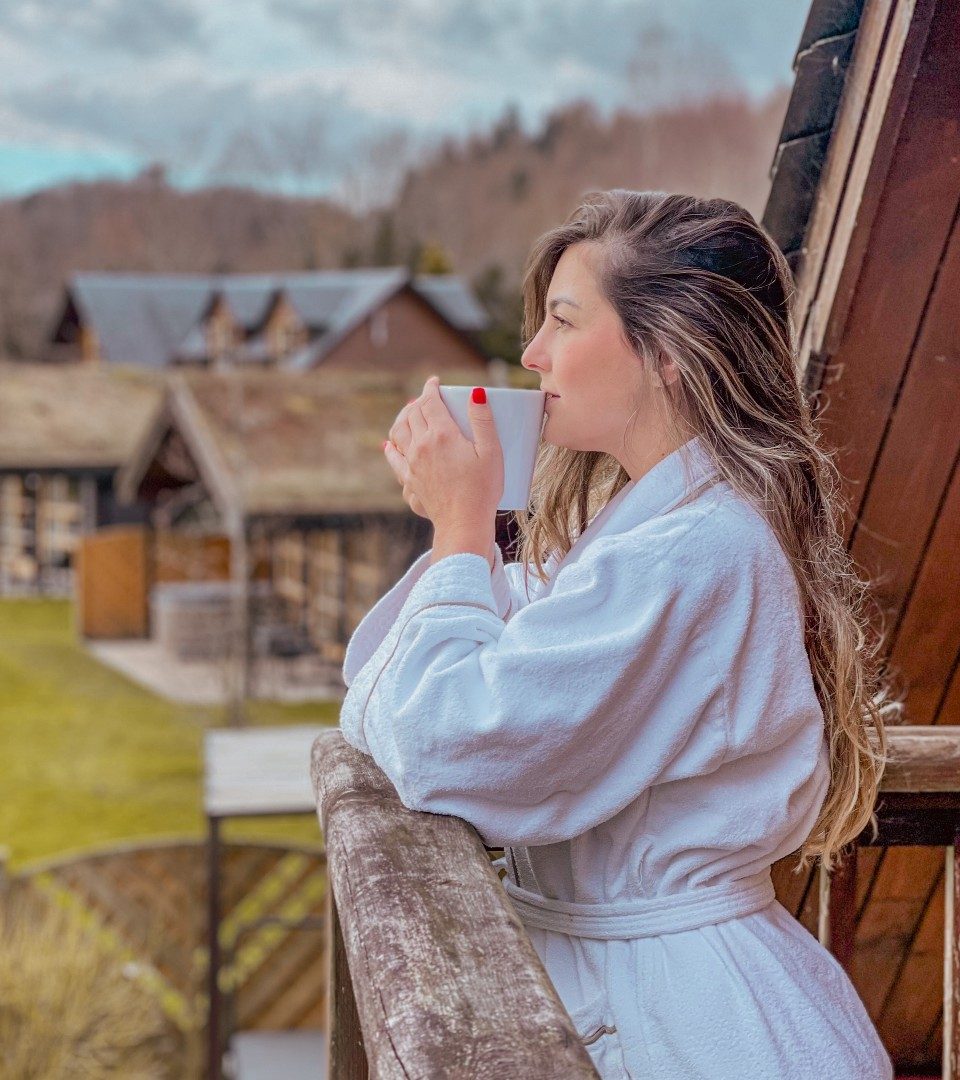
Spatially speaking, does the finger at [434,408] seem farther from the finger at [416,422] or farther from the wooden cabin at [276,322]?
the wooden cabin at [276,322]

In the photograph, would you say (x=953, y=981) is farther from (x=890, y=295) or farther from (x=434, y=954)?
(x=434, y=954)

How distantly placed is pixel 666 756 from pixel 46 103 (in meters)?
102

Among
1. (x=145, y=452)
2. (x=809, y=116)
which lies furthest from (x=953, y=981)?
(x=145, y=452)

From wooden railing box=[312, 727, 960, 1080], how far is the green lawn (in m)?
10.4

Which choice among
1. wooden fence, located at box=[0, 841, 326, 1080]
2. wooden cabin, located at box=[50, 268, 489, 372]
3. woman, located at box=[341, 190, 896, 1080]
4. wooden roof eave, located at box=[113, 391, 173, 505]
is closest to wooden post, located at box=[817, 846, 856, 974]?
woman, located at box=[341, 190, 896, 1080]

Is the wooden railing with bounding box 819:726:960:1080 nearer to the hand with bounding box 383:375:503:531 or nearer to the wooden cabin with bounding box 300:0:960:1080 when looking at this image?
the wooden cabin with bounding box 300:0:960:1080

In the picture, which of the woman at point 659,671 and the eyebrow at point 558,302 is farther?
the eyebrow at point 558,302

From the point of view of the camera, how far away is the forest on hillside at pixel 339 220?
42594 millimetres

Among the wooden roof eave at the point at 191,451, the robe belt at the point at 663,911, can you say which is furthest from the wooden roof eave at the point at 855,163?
the wooden roof eave at the point at 191,451

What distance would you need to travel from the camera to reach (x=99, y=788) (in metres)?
12.7

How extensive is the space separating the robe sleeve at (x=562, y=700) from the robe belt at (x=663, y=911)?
3.5 inches

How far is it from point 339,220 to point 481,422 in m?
54.0

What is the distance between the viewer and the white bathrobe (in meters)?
1.00

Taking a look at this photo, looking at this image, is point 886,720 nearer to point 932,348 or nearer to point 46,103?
point 932,348
